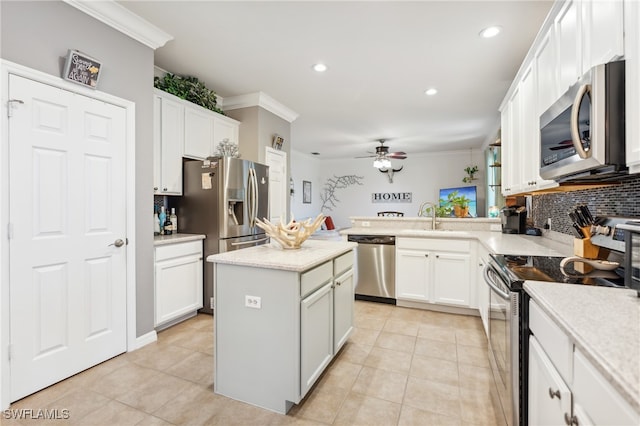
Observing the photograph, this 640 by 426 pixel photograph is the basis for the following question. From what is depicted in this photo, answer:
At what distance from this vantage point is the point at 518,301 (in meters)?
1.31

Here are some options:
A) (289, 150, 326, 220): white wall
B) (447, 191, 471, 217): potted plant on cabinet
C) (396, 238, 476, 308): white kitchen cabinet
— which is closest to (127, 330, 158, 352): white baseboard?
(396, 238, 476, 308): white kitchen cabinet

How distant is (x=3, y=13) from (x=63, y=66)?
343mm

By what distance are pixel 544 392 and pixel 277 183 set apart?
3930 mm

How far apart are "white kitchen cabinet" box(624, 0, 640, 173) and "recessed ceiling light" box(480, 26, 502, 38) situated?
155 cm

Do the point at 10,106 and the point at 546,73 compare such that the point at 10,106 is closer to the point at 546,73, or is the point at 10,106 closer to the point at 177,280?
the point at 177,280

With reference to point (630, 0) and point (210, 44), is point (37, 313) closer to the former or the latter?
A: point (210, 44)

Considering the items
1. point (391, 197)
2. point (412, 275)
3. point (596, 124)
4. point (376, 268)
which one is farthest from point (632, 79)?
point (391, 197)

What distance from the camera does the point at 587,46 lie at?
1478 mm

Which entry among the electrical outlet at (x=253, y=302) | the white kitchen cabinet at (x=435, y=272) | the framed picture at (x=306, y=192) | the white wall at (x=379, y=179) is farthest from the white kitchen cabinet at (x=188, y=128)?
the framed picture at (x=306, y=192)

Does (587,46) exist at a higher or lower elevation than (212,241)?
higher

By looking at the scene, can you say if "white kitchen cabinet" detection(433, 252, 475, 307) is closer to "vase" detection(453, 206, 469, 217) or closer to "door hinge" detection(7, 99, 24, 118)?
"vase" detection(453, 206, 469, 217)

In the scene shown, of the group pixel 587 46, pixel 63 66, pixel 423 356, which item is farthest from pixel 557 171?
pixel 63 66

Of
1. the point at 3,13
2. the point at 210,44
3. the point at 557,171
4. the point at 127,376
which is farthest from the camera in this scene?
the point at 210,44

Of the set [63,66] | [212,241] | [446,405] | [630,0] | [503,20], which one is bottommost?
[446,405]
